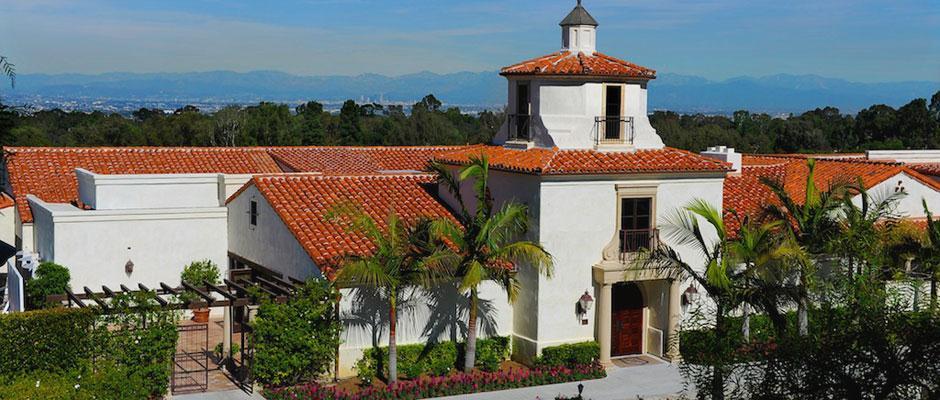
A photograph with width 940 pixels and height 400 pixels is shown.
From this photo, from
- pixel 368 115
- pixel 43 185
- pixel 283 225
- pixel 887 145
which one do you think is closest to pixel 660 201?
pixel 283 225

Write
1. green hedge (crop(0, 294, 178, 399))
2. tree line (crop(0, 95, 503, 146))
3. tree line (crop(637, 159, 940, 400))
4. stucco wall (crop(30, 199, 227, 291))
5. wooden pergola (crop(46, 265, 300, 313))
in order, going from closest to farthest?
1. tree line (crop(637, 159, 940, 400))
2. green hedge (crop(0, 294, 178, 399))
3. wooden pergola (crop(46, 265, 300, 313))
4. stucco wall (crop(30, 199, 227, 291))
5. tree line (crop(0, 95, 503, 146))

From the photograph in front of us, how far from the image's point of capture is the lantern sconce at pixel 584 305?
2206 centimetres

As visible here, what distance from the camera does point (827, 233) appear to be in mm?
21672

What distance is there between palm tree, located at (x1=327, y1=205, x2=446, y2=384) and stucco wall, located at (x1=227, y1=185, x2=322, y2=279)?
1.54 m

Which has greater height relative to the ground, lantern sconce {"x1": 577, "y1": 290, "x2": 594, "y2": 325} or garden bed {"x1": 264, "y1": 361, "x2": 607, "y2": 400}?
lantern sconce {"x1": 577, "y1": 290, "x2": 594, "y2": 325}

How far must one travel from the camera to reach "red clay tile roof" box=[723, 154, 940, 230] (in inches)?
1027

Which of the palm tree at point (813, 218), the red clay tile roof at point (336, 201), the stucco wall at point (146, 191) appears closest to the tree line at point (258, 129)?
the stucco wall at point (146, 191)

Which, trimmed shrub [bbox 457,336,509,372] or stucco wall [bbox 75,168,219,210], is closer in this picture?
trimmed shrub [bbox 457,336,509,372]

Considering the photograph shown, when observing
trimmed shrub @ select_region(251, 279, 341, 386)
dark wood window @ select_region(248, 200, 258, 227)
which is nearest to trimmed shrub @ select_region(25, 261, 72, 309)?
dark wood window @ select_region(248, 200, 258, 227)

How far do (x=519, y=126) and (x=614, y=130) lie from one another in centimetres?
226

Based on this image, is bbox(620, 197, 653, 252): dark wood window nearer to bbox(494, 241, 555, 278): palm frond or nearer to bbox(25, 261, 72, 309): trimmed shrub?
bbox(494, 241, 555, 278): palm frond

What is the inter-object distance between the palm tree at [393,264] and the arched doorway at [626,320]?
15.2 ft

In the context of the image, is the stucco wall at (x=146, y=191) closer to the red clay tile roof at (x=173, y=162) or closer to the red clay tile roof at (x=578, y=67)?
the red clay tile roof at (x=173, y=162)

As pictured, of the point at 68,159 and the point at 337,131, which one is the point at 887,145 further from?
the point at 68,159
